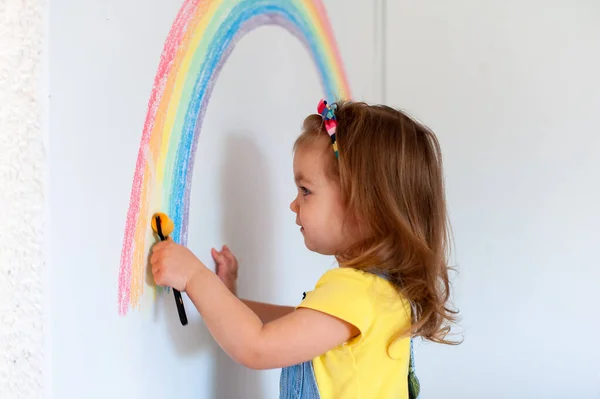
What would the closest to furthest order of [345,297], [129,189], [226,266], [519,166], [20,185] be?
[20,185] → [129,189] → [345,297] → [226,266] → [519,166]

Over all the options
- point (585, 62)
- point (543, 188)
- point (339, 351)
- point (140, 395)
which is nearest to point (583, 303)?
point (543, 188)

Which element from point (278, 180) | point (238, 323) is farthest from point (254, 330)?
point (278, 180)

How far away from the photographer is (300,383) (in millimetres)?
655

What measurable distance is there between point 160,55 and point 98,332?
11.0 inches

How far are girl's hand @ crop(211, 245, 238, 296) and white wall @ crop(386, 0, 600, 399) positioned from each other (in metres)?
0.71

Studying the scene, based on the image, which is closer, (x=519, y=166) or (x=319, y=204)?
(x=319, y=204)

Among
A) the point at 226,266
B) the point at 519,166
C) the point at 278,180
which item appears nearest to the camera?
the point at 226,266

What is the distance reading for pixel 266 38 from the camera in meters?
0.82

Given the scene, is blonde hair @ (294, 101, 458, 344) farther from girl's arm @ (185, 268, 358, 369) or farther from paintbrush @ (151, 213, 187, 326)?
paintbrush @ (151, 213, 187, 326)

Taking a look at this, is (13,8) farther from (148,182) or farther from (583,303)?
(583,303)

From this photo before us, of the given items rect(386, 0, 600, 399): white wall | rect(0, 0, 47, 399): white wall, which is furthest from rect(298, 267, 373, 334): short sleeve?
rect(386, 0, 600, 399): white wall

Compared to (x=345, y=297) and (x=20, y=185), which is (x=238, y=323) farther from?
(x=20, y=185)

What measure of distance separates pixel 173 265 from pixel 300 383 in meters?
0.23

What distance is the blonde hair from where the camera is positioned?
68 cm
